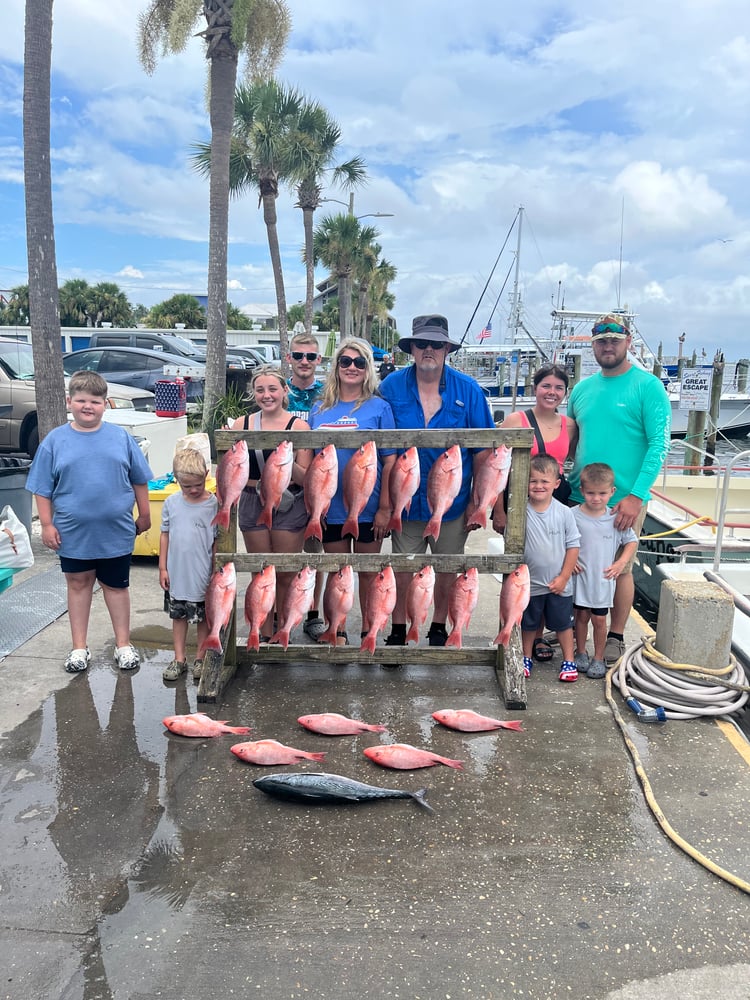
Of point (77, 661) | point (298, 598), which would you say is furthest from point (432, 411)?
point (77, 661)

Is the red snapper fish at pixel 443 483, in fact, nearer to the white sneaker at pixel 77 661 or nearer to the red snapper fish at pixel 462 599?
the red snapper fish at pixel 462 599

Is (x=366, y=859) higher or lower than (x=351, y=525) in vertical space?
lower

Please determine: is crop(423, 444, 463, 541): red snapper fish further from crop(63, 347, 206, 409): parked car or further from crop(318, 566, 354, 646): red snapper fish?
crop(63, 347, 206, 409): parked car

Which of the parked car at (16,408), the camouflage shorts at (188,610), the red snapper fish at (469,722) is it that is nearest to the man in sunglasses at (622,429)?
the red snapper fish at (469,722)

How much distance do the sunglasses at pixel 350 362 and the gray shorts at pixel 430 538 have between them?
1.04 m

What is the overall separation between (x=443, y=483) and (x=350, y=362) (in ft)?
3.03

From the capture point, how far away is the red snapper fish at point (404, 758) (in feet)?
11.0

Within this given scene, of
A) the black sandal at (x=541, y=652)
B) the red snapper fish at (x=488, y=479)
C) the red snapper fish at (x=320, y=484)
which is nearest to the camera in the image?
the red snapper fish at (x=320, y=484)

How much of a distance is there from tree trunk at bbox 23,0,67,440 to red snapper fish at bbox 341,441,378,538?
485cm

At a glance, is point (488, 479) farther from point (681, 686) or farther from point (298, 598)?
point (681, 686)

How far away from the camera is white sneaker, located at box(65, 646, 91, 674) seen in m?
4.37

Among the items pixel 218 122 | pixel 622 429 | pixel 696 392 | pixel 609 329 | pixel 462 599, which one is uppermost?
pixel 218 122

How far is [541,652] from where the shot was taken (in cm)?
474

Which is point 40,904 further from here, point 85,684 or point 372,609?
point 372,609
